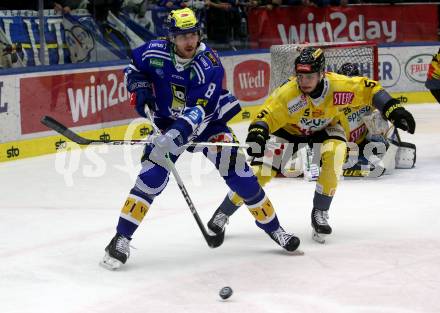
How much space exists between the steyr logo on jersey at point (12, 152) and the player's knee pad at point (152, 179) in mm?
4076

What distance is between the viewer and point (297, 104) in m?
5.52

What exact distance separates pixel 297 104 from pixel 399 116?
1.96 ft

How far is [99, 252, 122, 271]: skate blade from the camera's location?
16.3ft

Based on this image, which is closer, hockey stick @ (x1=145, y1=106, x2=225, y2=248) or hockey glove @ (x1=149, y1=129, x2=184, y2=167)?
hockey glove @ (x1=149, y1=129, x2=184, y2=167)

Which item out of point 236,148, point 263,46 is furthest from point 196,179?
point 263,46

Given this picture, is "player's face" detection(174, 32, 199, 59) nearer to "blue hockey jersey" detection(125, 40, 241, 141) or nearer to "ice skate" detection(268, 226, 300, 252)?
"blue hockey jersey" detection(125, 40, 241, 141)

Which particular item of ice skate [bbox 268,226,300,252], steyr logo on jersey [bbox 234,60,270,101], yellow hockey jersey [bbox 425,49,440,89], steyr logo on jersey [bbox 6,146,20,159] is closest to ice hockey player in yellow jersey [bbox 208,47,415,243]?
ice skate [bbox 268,226,300,252]

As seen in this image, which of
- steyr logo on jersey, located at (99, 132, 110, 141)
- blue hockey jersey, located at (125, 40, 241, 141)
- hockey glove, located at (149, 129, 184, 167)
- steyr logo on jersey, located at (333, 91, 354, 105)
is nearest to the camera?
hockey glove, located at (149, 129, 184, 167)

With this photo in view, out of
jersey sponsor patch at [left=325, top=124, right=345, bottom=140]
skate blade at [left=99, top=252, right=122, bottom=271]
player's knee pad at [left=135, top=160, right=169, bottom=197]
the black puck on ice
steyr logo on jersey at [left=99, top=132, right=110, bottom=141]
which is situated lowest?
steyr logo on jersey at [left=99, top=132, right=110, bottom=141]

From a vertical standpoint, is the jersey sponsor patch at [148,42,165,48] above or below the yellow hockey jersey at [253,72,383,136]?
above

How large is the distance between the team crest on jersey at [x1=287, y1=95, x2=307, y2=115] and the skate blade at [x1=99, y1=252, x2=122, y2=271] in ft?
4.41

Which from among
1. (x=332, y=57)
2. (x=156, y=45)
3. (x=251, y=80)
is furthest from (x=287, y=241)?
(x=251, y=80)

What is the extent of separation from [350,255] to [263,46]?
23.3 feet

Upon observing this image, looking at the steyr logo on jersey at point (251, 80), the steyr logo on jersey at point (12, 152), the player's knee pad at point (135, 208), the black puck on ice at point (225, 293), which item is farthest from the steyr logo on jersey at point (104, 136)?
the black puck on ice at point (225, 293)
